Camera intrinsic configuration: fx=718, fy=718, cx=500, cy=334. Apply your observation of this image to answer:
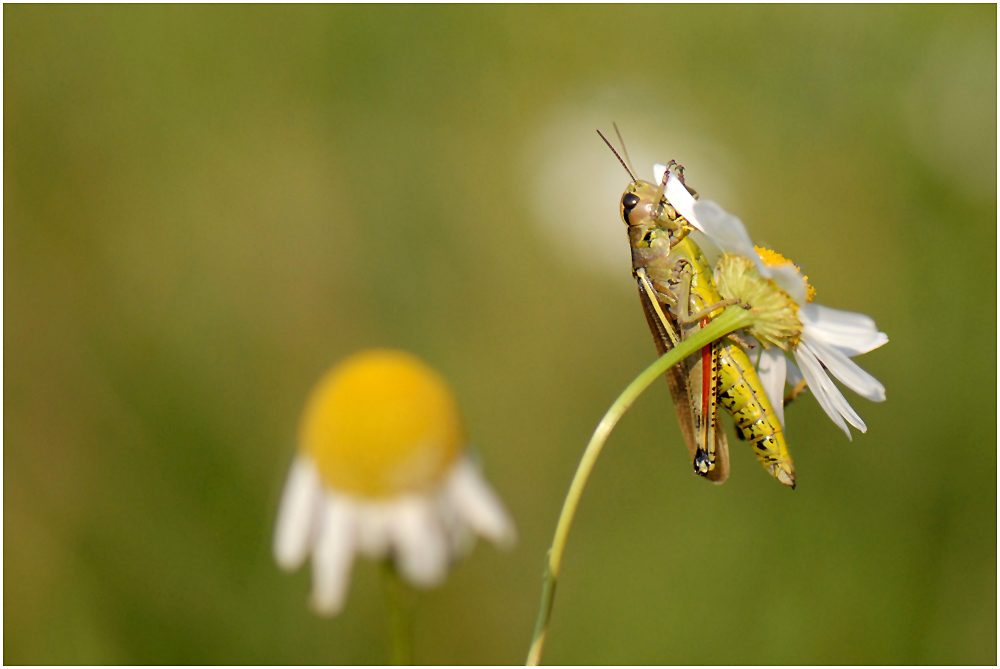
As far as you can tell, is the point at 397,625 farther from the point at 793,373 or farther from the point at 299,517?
the point at 793,373

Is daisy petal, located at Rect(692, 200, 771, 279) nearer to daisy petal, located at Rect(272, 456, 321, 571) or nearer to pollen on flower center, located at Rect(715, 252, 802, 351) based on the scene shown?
pollen on flower center, located at Rect(715, 252, 802, 351)

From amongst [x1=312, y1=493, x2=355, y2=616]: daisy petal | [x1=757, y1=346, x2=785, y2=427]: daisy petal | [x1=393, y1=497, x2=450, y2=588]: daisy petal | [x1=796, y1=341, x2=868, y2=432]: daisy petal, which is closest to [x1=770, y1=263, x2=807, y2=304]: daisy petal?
[x1=796, y1=341, x2=868, y2=432]: daisy petal

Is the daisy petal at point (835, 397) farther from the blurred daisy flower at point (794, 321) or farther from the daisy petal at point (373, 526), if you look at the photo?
the daisy petal at point (373, 526)

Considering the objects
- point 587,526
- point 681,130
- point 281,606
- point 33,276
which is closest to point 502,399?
point 587,526

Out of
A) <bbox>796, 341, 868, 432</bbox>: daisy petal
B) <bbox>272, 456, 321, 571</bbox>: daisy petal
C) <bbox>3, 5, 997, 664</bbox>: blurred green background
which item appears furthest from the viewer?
<bbox>3, 5, 997, 664</bbox>: blurred green background

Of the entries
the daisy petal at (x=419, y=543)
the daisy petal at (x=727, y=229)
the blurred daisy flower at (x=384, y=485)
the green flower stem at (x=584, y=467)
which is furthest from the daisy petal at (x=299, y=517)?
the daisy petal at (x=727, y=229)

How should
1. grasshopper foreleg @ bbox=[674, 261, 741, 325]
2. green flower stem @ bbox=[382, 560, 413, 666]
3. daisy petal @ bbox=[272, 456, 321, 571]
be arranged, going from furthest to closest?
1. grasshopper foreleg @ bbox=[674, 261, 741, 325]
2. daisy petal @ bbox=[272, 456, 321, 571]
3. green flower stem @ bbox=[382, 560, 413, 666]

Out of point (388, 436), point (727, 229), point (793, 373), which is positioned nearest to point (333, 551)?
point (388, 436)
